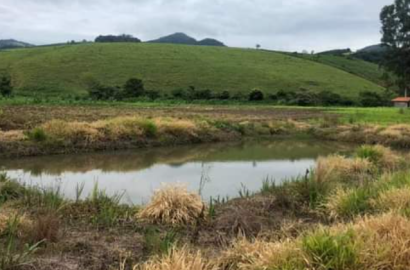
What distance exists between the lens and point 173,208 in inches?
352

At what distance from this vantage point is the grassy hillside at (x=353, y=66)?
307 feet

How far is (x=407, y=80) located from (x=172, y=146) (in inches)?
1675

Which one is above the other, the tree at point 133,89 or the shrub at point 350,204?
the tree at point 133,89

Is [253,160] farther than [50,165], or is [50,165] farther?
[253,160]

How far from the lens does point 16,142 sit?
19.0m

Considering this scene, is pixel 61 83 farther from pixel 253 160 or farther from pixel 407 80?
pixel 253 160

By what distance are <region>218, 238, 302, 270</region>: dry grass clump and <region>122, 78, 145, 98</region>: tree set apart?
52764mm

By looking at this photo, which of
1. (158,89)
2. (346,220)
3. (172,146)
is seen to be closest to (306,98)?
(158,89)

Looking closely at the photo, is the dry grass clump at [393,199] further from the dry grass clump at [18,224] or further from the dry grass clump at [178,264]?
the dry grass clump at [18,224]

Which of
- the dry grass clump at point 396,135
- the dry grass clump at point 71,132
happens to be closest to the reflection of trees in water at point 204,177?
the dry grass clump at point 71,132

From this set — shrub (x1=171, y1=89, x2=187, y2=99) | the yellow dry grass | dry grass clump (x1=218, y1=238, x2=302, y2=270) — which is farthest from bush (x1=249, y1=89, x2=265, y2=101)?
dry grass clump (x1=218, y1=238, x2=302, y2=270)

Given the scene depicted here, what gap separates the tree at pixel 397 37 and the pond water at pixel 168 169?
3509 cm

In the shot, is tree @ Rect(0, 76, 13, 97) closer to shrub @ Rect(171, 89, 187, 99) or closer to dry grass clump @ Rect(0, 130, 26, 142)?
shrub @ Rect(171, 89, 187, 99)

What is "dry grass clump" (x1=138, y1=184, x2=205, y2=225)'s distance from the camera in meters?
8.76
